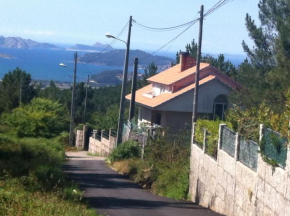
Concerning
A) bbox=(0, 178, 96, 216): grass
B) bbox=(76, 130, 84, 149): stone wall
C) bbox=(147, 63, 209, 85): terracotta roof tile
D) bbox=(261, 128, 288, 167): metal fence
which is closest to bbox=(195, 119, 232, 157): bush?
bbox=(261, 128, 288, 167): metal fence

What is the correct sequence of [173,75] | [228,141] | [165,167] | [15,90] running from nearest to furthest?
[228,141]
[165,167]
[173,75]
[15,90]

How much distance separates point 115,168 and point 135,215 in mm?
16659

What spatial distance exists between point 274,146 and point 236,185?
10.8ft

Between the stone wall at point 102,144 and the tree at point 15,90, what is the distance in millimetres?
12291

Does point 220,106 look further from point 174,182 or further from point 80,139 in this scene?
point 174,182

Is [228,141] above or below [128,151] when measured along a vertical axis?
above

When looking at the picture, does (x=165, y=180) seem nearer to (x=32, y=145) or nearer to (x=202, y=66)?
(x=32, y=145)

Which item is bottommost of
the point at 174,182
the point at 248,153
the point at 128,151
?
the point at 174,182

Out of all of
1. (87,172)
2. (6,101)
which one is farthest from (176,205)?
(6,101)

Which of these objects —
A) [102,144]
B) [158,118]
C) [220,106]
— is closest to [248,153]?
[220,106]

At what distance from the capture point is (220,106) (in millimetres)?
44469

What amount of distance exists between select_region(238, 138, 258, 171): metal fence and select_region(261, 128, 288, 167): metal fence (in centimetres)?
76

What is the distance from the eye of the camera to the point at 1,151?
22906 millimetres

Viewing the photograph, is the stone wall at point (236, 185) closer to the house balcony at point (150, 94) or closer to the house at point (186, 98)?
the house at point (186, 98)
